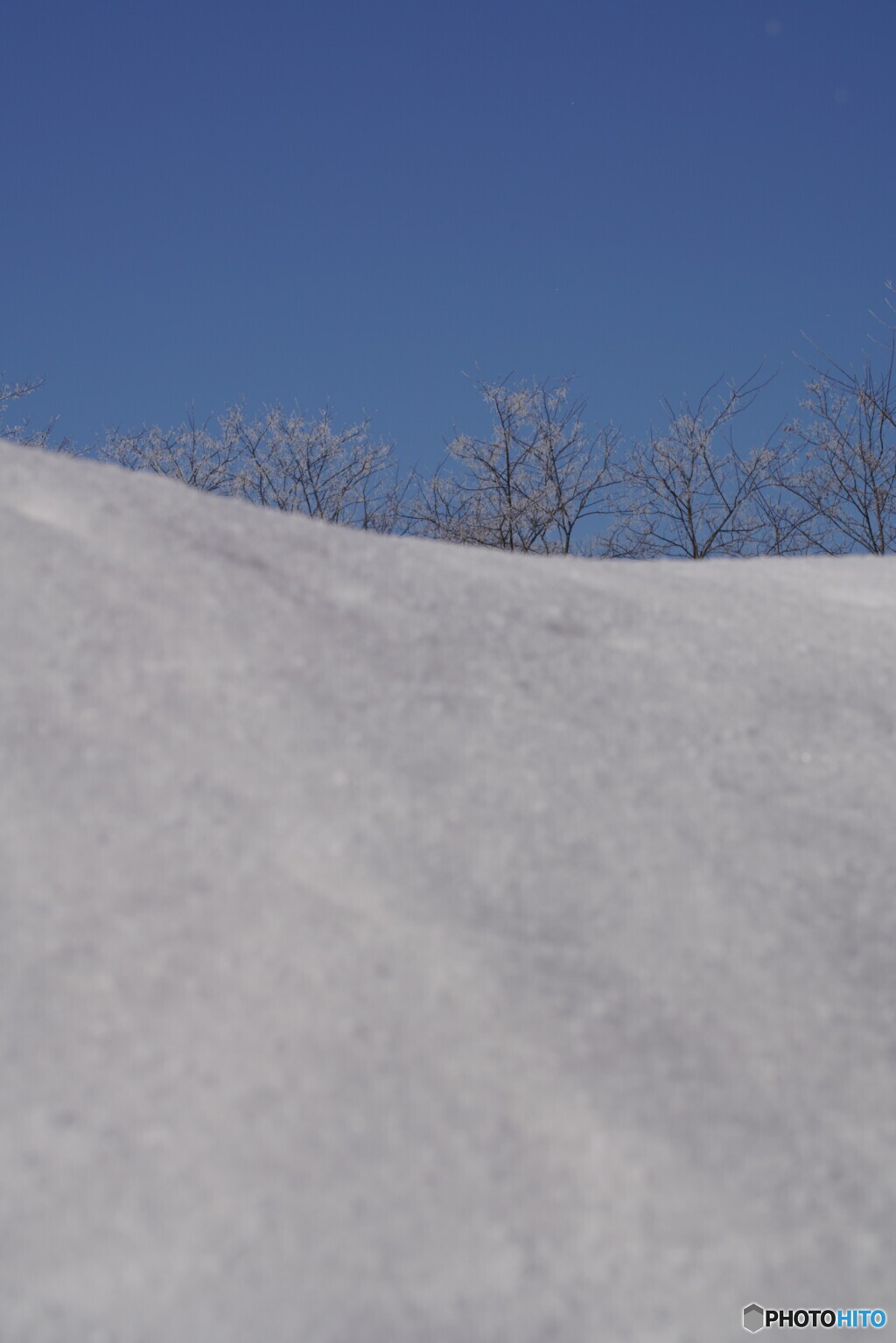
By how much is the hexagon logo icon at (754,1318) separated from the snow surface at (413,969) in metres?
0.02

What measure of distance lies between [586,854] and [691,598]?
0.96 metres

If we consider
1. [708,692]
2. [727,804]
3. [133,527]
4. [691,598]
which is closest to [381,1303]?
[727,804]

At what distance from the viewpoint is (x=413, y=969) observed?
1.21m

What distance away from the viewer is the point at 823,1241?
1.07m

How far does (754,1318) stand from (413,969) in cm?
51

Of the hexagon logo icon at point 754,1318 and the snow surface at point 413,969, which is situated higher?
the snow surface at point 413,969

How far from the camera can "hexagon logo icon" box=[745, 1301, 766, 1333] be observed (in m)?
1.01

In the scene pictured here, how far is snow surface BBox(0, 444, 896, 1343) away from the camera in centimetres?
100

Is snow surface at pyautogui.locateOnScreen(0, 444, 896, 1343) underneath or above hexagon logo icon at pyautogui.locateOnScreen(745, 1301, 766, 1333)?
above

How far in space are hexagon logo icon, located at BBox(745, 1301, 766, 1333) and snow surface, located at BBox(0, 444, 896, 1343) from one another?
2 centimetres

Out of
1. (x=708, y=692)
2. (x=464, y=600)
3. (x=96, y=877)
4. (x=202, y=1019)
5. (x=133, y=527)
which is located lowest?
(x=202, y=1019)

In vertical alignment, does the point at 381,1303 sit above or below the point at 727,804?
below

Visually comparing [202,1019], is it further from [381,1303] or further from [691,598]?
[691,598]

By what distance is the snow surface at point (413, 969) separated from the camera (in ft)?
3.29
